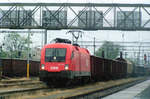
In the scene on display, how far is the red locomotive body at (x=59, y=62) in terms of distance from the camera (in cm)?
2117

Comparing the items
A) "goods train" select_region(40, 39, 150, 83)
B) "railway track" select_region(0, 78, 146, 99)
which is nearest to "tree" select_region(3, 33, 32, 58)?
"goods train" select_region(40, 39, 150, 83)

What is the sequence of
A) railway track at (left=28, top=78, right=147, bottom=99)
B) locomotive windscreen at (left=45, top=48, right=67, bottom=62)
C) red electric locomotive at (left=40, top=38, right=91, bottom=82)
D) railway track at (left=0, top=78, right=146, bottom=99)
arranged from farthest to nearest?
1. locomotive windscreen at (left=45, top=48, right=67, bottom=62)
2. red electric locomotive at (left=40, top=38, right=91, bottom=82)
3. railway track at (left=28, top=78, right=147, bottom=99)
4. railway track at (left=0, top=78, right=146, bottom=99)

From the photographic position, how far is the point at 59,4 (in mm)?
29203

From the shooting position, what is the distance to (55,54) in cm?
2202

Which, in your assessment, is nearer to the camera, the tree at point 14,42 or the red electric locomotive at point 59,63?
the red electric locomotive at point 59,63

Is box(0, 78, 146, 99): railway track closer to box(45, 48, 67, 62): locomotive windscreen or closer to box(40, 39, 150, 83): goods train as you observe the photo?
box(40, 39, 150, 83): goods train

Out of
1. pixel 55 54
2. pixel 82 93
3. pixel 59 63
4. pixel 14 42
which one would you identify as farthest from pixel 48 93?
pixel 14 42

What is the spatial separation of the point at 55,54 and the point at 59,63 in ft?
2.85

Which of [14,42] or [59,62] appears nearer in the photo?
[59,62]

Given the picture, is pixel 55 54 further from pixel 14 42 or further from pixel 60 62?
pixel 14 42

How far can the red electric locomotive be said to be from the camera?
21.2 m

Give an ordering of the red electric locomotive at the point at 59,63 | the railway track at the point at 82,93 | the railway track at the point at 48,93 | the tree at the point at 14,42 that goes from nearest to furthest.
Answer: the railway track at the point at 48,93 → the railway track at the point at 82,93 → the red electric locomotive at the point at 59,63 → the tree at the point at 14,42

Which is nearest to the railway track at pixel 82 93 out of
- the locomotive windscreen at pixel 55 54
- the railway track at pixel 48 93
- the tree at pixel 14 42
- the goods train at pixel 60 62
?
the railway track at pixel 48 93

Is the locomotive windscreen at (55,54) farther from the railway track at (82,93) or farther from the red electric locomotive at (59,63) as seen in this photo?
the railway track at (82,93)
